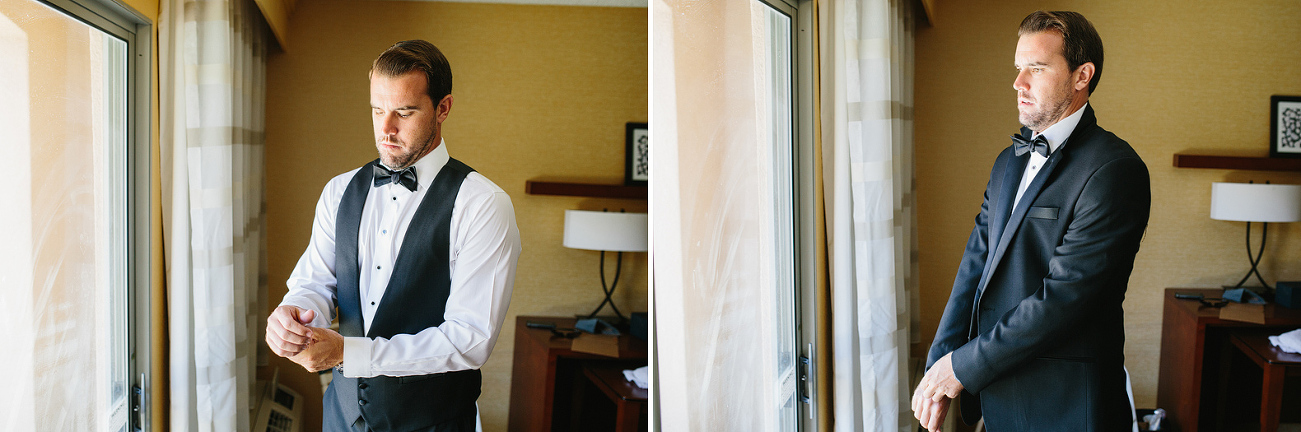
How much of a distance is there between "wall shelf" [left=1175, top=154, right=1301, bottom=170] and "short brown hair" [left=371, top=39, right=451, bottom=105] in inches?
141

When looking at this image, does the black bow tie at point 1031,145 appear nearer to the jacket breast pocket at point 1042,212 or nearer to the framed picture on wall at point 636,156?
the jacket breast pocket at point 1042,212

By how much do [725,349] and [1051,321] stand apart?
942 mm

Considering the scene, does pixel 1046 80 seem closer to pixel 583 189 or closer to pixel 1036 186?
pixel 1036 186

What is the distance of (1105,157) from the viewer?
1521 mm

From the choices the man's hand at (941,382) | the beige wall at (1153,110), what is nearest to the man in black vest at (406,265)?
the man's hand at (941,382)

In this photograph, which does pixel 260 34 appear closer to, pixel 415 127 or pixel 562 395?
pixel 415 127

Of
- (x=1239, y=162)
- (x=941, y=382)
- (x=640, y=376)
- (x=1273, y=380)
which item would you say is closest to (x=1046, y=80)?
(x=941, y=382)

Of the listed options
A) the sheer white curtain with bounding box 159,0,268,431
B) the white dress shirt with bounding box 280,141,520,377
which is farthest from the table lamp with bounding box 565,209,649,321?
the sheer white curtain with bounding box 159,0,268,431

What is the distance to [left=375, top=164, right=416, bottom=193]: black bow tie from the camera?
4.89 feet

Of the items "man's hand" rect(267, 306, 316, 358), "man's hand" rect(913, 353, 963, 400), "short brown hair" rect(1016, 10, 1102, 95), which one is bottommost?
"man's hand" rect(913, 353, 963, 400)

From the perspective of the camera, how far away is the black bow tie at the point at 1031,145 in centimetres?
166

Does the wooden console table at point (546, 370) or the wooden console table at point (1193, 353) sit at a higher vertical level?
the wooden console table at point (546, 370)

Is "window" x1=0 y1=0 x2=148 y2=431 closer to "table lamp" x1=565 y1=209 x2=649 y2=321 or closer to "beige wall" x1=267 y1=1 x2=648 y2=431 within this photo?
"beige wall" x1=267 y1=1 x2=648 y2=431

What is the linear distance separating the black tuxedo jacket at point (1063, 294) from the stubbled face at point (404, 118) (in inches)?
52.5
